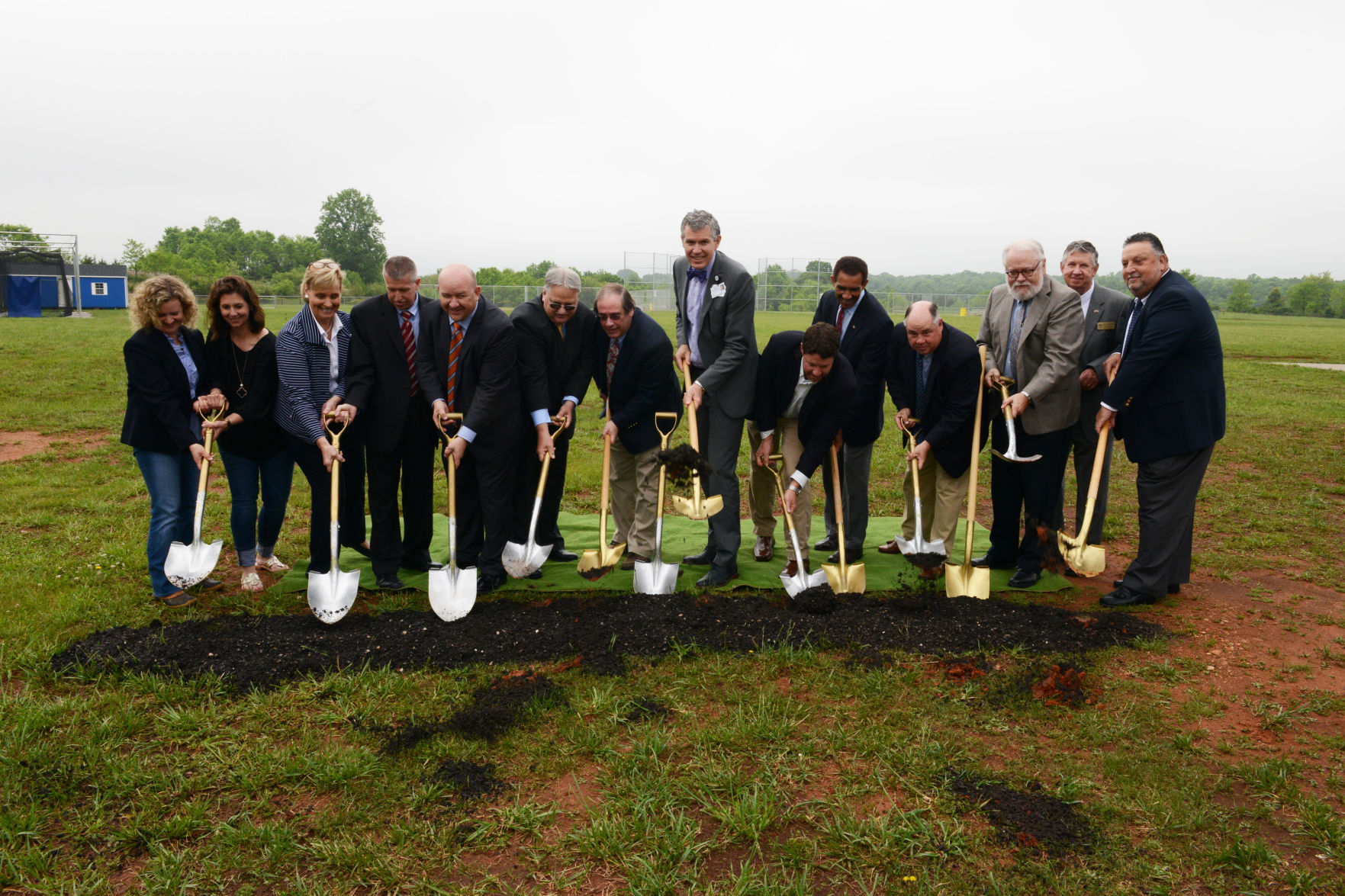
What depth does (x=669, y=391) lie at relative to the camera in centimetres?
552

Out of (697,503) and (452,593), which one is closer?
(452,593)

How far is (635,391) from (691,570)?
129 cm

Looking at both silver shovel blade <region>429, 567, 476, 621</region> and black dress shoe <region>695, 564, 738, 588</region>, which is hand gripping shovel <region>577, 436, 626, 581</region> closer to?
black dress shoe <region>695, 564, 738, 588</region>

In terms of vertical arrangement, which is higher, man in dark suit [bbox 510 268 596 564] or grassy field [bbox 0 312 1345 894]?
man in dark suit [bbox 510 268 596 564]

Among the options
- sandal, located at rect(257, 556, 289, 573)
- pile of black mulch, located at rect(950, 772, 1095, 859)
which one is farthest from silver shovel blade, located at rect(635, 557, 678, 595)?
sandal, located at rect(257, 556, 289, 573)

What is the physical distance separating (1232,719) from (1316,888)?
1173 mm

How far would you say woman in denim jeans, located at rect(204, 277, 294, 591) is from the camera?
16.1ft

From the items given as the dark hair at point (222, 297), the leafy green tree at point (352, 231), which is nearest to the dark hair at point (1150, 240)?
the dark hair at point (222, 297)

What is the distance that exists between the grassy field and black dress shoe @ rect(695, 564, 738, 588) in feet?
3.49

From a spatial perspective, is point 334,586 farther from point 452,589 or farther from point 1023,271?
point 1023,271

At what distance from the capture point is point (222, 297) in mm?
4883

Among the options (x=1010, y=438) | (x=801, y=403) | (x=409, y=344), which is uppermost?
(x=409, y=344)

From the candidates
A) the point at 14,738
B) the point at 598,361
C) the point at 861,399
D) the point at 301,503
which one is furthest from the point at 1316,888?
the point at 301,503

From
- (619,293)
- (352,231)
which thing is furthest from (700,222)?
(352,231)
